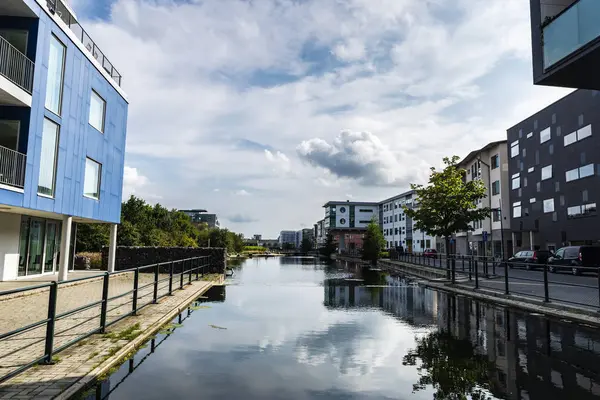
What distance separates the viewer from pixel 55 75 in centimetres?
1748

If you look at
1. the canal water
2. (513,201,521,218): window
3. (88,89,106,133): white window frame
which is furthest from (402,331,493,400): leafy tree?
(513,201,521,218): window

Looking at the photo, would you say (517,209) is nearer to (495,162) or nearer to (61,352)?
(495,162)

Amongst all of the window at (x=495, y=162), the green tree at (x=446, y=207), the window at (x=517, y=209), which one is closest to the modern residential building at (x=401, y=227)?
the window at (x=495, y=162)

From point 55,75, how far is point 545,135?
42.0m

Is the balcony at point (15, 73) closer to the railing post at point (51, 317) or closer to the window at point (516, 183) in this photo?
the railing post at point (51, 317)

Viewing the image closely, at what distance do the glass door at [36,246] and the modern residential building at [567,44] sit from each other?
2130 centimetres

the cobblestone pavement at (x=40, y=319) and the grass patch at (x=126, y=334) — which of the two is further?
the grass patch at (x=126, y=334)

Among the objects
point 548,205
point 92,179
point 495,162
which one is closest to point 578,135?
point 548,205

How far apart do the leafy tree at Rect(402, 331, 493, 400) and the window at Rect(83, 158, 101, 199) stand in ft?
57.4

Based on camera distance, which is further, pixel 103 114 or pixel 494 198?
pixel 494 198

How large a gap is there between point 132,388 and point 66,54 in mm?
16563

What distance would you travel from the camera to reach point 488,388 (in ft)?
19.2

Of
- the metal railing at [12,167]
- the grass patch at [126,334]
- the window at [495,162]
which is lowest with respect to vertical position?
the grass patch at [126,334]

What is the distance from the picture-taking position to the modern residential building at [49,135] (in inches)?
606
